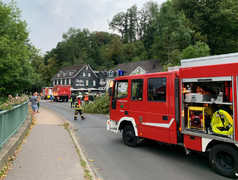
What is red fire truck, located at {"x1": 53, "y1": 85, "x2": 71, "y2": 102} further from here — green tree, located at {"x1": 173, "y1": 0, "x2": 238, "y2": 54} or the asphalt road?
the asphalt road

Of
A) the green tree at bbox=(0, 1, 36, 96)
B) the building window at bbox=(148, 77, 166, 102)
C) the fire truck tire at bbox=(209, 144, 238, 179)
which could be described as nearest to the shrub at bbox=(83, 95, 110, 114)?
the green tree at bbox=(0, 1, 36, 96)

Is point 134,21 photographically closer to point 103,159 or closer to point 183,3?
point 183,3

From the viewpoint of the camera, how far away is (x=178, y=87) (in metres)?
5.94

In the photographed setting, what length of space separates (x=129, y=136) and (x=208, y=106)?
10.3ft

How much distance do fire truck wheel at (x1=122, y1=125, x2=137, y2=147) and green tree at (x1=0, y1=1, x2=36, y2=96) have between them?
12493 mm

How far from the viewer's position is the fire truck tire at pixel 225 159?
15.5ft

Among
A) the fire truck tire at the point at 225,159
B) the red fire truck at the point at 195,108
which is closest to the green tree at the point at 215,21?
the red fire truck at the point at 195,108

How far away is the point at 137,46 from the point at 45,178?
237ft

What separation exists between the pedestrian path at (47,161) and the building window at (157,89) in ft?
9.53

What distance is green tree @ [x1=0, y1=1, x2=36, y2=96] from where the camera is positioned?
1630 cm

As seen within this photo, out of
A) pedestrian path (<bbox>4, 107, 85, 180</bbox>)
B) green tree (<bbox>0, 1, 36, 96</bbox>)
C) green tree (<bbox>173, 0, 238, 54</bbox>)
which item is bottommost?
pedestrian path (<bbox>4, 107, 85, 180</bbox>)

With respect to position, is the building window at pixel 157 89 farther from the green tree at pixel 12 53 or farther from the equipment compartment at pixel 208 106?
the green tree at pixel 12 53

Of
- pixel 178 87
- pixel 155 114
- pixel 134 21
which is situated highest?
pixel 134 21

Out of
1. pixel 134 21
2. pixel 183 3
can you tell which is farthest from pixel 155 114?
pixel 134 21
